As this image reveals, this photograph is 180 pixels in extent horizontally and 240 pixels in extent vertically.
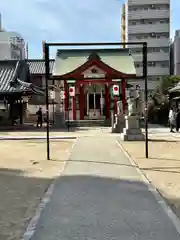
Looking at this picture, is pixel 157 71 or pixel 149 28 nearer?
pixel 157 71

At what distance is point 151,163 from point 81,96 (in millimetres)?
27918

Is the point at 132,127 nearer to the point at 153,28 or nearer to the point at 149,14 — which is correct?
the point at 153,28

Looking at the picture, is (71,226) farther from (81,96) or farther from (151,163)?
(81,96)

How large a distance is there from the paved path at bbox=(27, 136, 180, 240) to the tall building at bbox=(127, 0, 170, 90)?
2828 inches

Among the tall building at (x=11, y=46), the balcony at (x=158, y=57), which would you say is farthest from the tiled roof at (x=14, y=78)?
the tall building at (x=11, y=46)

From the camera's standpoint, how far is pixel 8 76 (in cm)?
3575

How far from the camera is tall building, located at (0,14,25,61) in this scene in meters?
93.8

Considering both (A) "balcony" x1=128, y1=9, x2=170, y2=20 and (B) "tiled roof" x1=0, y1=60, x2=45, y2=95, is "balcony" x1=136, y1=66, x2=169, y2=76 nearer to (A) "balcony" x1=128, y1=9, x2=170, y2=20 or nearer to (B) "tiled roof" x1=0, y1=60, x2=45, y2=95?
(A) "balcony" x1=128, y1=9, x2=170, y2=20

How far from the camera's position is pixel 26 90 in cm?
3278

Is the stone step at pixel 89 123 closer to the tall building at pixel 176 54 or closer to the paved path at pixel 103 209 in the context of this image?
the paved path at pixel 103 209

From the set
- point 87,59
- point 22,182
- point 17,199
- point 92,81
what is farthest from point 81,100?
point 17,199

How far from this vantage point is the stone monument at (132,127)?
2078cm

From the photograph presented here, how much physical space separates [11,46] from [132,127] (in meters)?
77.6

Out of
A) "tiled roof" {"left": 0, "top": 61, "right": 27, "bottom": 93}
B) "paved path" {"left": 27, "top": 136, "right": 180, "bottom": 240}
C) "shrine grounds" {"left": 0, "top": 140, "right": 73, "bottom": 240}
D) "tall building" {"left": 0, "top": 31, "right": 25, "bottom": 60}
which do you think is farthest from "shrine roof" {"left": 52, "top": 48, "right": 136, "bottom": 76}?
"tall building" {"left": 0, "top": 31, "right": 25, "bottom": 60}
